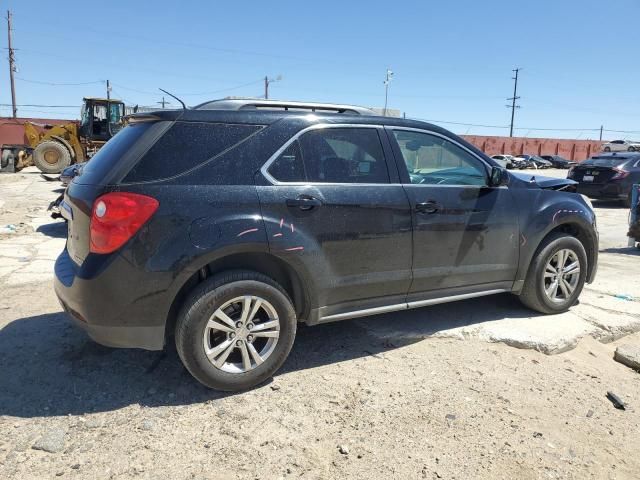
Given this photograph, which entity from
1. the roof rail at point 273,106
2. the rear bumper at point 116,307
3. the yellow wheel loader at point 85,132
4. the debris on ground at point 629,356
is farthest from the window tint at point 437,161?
the yellow wheel loader at point 85,132

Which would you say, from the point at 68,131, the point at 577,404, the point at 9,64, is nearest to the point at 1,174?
the point at 68,131

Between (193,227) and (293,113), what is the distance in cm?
111

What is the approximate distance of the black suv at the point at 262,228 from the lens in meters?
2.97

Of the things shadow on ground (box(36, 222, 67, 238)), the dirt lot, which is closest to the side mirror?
the dirt lot

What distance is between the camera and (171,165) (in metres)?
3.08

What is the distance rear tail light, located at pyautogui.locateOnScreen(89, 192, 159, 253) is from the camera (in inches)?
114

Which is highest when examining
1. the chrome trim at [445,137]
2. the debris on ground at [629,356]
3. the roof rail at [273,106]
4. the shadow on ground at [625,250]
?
the roof rail at [273,106]

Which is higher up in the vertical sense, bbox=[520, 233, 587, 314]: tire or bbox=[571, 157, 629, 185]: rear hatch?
bbox=[571, 157, 629, 185]: rear hatch

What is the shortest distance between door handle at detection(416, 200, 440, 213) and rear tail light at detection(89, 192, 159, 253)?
1925 mm

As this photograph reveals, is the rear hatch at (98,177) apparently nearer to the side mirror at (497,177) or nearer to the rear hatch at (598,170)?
the side mirror at (497,177)

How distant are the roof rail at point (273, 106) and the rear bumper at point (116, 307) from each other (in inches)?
47.8

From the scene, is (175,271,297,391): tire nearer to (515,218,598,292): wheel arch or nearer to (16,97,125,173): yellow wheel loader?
(515,218,598,292): wheel arch

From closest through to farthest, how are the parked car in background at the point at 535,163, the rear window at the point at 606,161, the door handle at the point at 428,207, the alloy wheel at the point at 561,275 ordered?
the door handle at the point at 428,207 → the alloy wheel at the point at 561,275 → the rear window at the point at 606,161 → the parked car in background at the point at 535,163

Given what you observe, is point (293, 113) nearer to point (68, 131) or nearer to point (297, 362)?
point (297, 362)
